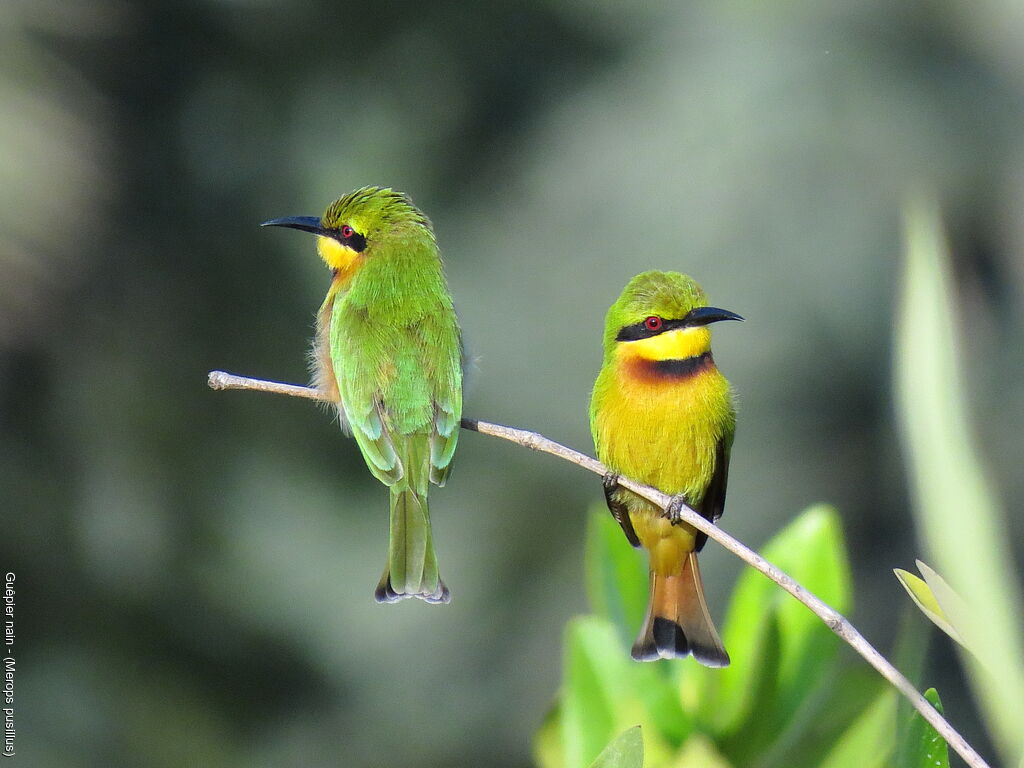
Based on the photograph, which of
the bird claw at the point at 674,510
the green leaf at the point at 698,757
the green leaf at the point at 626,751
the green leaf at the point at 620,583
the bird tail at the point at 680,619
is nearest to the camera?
the green leaf at the point at 626,751

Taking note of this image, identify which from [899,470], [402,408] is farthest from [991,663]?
[899,470]

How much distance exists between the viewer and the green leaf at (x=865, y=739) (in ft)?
3.50

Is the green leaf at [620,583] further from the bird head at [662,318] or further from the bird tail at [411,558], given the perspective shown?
the bird head at [662,318]

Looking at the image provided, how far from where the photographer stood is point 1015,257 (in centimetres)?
597

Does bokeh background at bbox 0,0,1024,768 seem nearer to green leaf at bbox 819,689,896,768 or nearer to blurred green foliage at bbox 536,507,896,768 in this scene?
blurred green foliage at bbox 536,507,896,768

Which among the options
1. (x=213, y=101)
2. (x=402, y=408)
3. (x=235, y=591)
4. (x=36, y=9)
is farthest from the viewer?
(x=213, y=101)

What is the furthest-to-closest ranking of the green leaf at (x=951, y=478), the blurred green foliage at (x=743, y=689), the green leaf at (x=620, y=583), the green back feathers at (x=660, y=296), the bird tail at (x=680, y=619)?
the green back feathers at (x=660, y=296)
the bird tail at (x=680, y=619)
the green leaf at (x=620, y=583)
the blurred green foliage at (x=743, y=689)
the green leaf at (x=951, y=478)

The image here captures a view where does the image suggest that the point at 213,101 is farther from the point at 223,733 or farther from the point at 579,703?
the point at 579,703

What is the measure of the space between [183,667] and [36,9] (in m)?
2.73

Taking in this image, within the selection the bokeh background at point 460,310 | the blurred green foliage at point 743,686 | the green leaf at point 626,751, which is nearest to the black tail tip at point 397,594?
the blurred green foliage at point 743,686

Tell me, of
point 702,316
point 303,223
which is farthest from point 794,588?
point 303,223

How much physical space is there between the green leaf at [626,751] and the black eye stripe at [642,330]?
50.3 inches

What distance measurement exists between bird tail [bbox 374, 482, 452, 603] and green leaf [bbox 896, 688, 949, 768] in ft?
3.36

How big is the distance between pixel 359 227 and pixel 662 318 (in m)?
0.53
